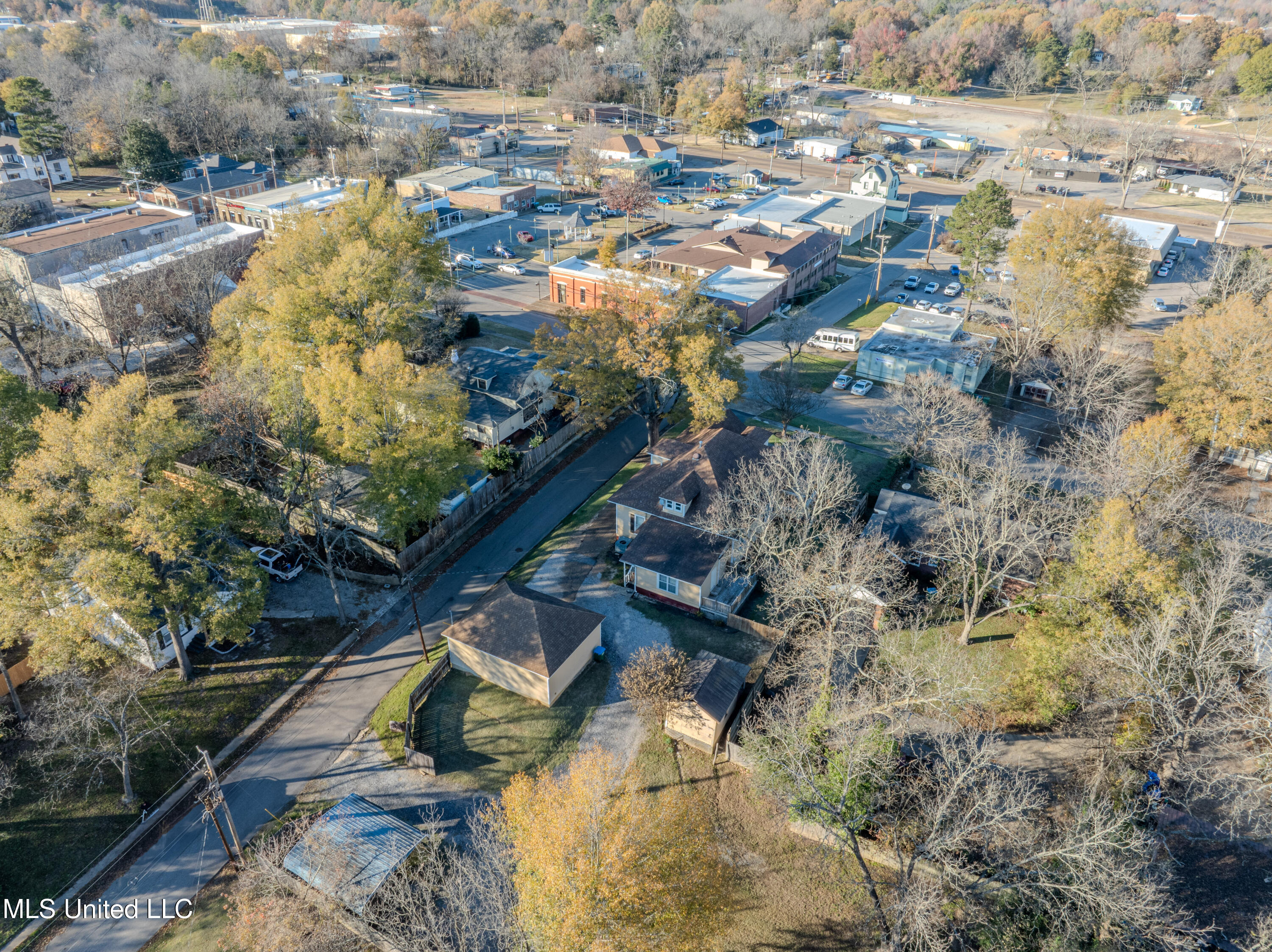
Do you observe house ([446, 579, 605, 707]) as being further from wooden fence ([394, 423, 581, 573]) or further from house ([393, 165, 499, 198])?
house ([393, 165, 499, 198])

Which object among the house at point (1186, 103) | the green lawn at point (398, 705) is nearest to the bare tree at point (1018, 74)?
the house at point (1186, 103)

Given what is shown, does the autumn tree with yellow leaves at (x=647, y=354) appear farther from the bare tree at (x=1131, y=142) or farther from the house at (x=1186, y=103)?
the house at (x=1186, y=103)

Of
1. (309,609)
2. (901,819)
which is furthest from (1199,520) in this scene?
(309,609)

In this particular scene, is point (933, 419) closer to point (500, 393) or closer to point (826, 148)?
point (500, 393)

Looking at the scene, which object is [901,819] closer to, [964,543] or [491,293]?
[964,543]
